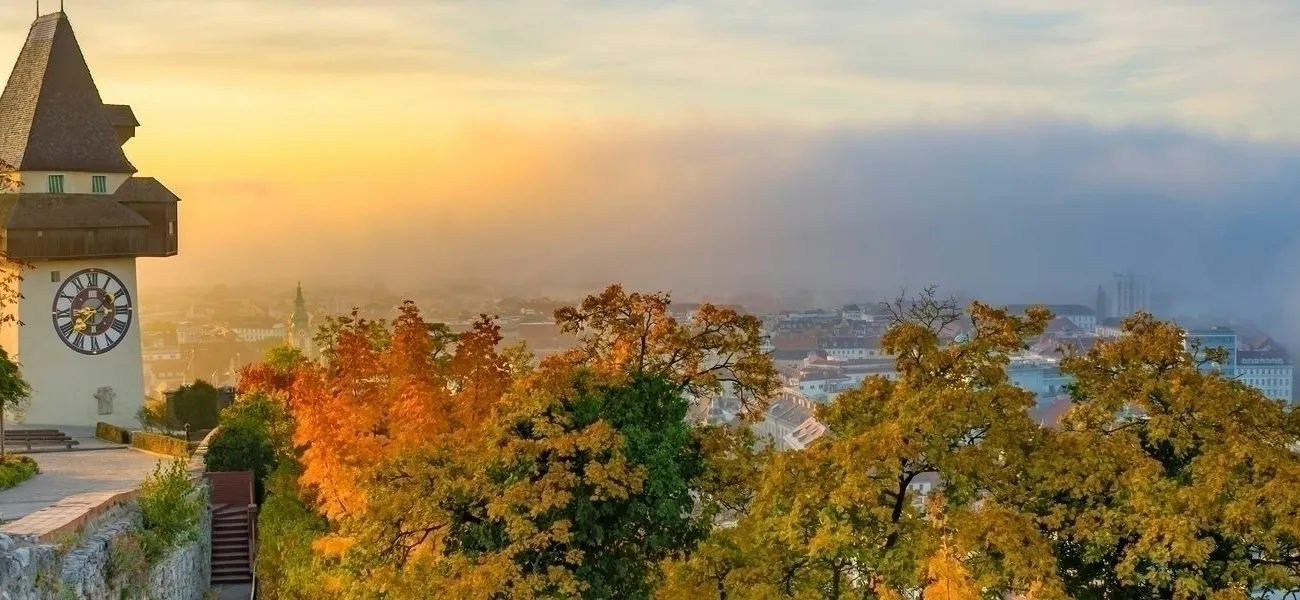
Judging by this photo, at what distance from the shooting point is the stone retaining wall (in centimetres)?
1008

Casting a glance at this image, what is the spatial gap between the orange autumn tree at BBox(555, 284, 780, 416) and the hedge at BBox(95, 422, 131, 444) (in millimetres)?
18501

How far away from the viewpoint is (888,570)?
11180 mm

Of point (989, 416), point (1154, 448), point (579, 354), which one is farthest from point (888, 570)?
point (579, 354)

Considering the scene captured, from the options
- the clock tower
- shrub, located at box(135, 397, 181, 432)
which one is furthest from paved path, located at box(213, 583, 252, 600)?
the clock tower

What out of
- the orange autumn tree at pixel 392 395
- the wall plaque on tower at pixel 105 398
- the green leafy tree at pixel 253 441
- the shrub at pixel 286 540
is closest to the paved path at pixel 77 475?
the green leafy tree at pixel 253 441

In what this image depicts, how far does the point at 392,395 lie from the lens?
15.6 m

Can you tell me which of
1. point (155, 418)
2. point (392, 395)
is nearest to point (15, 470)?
point (392, 395)

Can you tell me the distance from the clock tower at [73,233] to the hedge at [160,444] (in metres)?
4.40

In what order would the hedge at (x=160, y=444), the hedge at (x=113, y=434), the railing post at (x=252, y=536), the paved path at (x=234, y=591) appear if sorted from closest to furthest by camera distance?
the paved path at (x=234, y=591) < the railing post at (x=252, y=536) < the hedge at (x=160, y=444) < the hedge at (x=113, y=434)

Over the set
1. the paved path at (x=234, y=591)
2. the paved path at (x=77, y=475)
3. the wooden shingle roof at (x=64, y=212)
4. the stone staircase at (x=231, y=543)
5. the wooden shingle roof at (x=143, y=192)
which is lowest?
the paved path at (x=234, y=591)

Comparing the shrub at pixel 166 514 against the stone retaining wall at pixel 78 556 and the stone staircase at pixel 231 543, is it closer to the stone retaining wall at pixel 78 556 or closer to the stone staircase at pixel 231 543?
the stone retaining wall at pixel 78 556

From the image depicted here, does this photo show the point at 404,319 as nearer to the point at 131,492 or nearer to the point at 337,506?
the point at 337,506

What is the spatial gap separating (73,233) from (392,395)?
18480 millimetres

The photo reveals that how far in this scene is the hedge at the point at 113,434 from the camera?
29.2m
